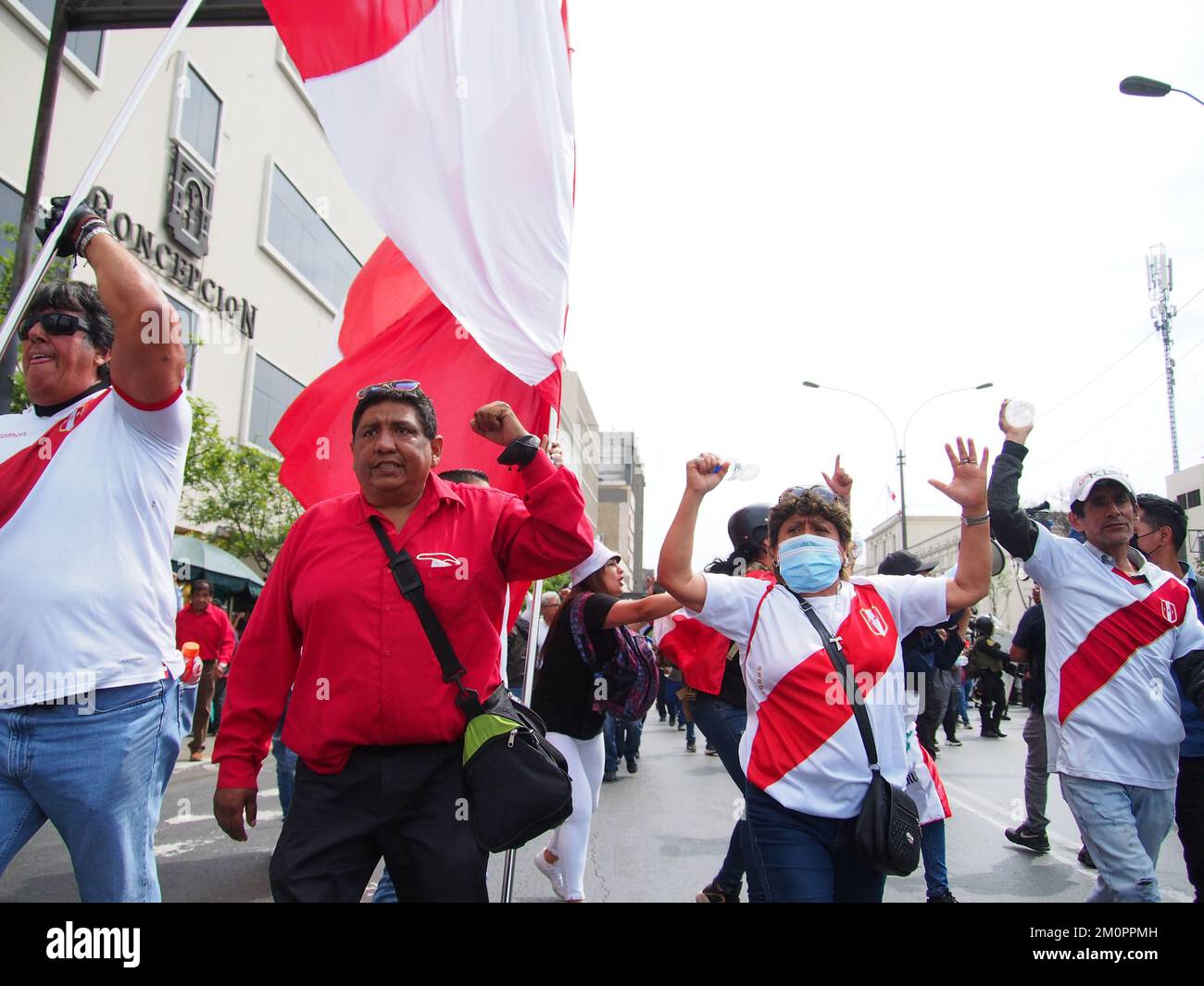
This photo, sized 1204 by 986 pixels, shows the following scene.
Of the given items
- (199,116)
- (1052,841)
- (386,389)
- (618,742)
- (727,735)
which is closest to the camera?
(386,389)

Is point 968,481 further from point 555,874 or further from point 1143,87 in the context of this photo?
point 1143,87

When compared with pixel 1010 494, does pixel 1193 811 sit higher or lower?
lower

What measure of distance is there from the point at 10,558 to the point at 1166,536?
4928mm

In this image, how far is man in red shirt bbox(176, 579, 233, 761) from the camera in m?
10.8

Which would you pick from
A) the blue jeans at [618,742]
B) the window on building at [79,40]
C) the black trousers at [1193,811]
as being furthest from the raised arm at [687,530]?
the window on building at [79,40]

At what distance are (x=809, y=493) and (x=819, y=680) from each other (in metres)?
0.71

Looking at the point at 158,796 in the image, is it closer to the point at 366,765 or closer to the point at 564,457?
the point at 366,765

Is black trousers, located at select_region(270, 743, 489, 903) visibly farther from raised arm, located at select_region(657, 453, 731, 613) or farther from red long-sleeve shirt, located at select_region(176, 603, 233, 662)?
red long-sleeve shirt, located at select_region(176, 603, 233, 662)

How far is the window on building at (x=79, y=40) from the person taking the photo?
575 inches

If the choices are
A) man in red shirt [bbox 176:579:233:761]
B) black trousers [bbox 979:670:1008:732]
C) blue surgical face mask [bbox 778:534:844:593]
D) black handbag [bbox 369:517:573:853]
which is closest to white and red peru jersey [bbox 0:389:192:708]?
black handbag [bbox 369:517:573:853]

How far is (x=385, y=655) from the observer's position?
93.0 inches

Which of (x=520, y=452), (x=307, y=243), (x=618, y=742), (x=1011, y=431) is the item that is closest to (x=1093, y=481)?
(x=1011, y=431)

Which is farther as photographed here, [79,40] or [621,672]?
[79,40]

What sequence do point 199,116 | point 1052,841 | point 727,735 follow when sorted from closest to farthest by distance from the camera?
point 727,735 < point 1052,841 < point 199,116
